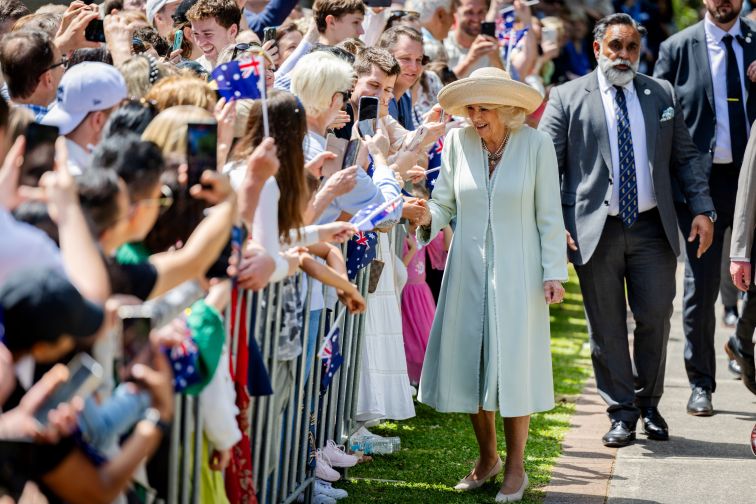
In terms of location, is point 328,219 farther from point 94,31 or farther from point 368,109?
point 94,31

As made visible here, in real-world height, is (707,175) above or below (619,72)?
below

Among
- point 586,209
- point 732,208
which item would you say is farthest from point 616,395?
point 732,208

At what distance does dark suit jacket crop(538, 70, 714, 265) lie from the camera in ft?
23.9

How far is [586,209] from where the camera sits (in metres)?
7.30

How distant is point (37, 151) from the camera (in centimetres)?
401

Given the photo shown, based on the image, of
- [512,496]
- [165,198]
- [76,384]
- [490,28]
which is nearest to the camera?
[76,384]

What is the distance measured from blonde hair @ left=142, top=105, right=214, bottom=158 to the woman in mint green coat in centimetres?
234

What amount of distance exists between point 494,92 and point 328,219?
45.8 inches

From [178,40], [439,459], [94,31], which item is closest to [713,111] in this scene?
[439,459]

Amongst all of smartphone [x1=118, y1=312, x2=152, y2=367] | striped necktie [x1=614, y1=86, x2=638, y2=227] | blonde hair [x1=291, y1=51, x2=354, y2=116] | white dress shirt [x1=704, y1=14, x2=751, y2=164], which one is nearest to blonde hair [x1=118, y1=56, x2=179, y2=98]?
blonde hair [x1=291, y1=51, x2=354, y2=116]

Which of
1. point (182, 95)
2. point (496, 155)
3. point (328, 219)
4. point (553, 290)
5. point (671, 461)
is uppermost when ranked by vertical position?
point (182, 95)

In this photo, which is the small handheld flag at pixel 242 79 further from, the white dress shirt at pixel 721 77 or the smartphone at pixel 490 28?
the smartphone at pixel 490 28

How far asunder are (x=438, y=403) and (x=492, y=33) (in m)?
4.25

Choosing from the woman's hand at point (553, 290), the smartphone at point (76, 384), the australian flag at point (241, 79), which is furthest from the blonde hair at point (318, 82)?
the smartphone at point (76, 384)
